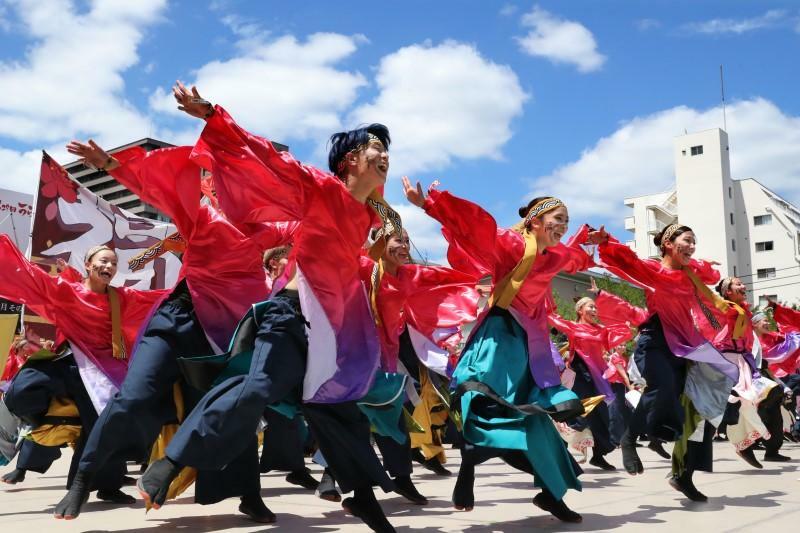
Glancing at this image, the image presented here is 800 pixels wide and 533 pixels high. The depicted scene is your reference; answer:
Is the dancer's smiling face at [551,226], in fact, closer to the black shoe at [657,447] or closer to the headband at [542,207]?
the headband at [542,207]

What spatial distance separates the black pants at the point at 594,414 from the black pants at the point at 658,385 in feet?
6.03

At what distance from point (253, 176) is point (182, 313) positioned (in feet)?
3.14

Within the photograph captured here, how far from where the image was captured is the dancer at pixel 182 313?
426 cm

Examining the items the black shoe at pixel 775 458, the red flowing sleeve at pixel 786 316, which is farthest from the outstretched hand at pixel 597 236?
the black shoe at pixel 775 458

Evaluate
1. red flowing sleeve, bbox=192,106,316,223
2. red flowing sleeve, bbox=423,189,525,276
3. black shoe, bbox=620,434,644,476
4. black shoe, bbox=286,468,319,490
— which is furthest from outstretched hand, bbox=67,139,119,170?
black shoe, bbox=620,434,644,476

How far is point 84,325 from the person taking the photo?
5.66 meters

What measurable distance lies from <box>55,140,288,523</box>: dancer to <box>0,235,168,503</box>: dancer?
85cm

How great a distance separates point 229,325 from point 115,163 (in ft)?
3.39

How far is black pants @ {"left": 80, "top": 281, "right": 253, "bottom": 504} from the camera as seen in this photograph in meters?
4.24

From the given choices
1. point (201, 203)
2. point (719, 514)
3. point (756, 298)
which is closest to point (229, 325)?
point (201, 203)

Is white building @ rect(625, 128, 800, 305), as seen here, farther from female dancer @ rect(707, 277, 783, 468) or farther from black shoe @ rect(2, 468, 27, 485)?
black shoe @ rect(2, 468, 27, 485)

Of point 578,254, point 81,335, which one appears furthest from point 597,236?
Answer: point 81,335

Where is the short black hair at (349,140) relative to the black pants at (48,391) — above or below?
above

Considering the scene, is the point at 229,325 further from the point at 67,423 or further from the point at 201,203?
the point at 67,423
